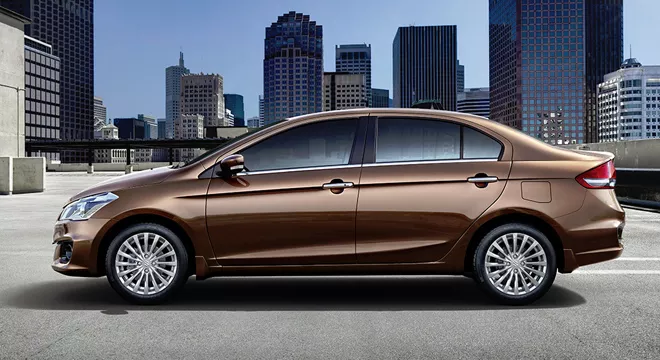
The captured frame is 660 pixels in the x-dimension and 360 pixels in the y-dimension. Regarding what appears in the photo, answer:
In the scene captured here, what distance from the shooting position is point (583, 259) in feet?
18.5

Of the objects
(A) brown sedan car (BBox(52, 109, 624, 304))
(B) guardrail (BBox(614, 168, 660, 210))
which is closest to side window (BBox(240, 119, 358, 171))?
(A) brown sedan car (BBox(52, 109, 624, 304))

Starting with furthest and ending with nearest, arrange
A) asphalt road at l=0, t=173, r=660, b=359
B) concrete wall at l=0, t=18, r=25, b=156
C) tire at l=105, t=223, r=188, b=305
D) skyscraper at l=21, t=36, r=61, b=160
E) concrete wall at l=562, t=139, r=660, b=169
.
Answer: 1. skyscraper at l=21, t=36, r=61, b=160
2. concrete wall at l=0, t=18, r=25, b=156
3. concrete wall at l=562, t=139, r=660, b=169
4. tire at l=105, t=223, r=188, b=305
5. asphalt road at l=0, t=173, r=660, b=359

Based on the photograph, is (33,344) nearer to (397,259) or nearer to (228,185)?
(228,185)

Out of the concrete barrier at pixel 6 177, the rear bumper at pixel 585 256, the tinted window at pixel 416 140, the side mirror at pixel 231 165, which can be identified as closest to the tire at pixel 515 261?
the rear bumper at pixel 585 256

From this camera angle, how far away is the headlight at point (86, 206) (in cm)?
557

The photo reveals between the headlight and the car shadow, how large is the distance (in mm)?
817

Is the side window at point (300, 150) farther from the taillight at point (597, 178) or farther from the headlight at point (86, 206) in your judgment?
the taillight at point (597, 178)

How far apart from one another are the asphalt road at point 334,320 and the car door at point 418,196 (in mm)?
567

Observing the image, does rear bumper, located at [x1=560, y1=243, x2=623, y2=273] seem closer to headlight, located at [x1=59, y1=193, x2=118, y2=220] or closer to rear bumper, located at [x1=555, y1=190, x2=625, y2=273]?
rear bumper, located at [x1=555, y1=190, x2=625, y2=273]

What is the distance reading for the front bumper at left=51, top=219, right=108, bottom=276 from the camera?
5.54 m

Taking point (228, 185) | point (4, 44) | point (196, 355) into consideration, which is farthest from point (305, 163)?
point (4, 44)

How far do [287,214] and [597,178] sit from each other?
2781 millimetres

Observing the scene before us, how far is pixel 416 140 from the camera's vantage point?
224 inches

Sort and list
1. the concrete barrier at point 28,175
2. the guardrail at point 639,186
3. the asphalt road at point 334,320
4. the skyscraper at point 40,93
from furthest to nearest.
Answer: the skyscraper at point 40,93 → the concrete barrier at point 28,175 → the guardrail at point 639,186 → the asphalt road at point 334,320
